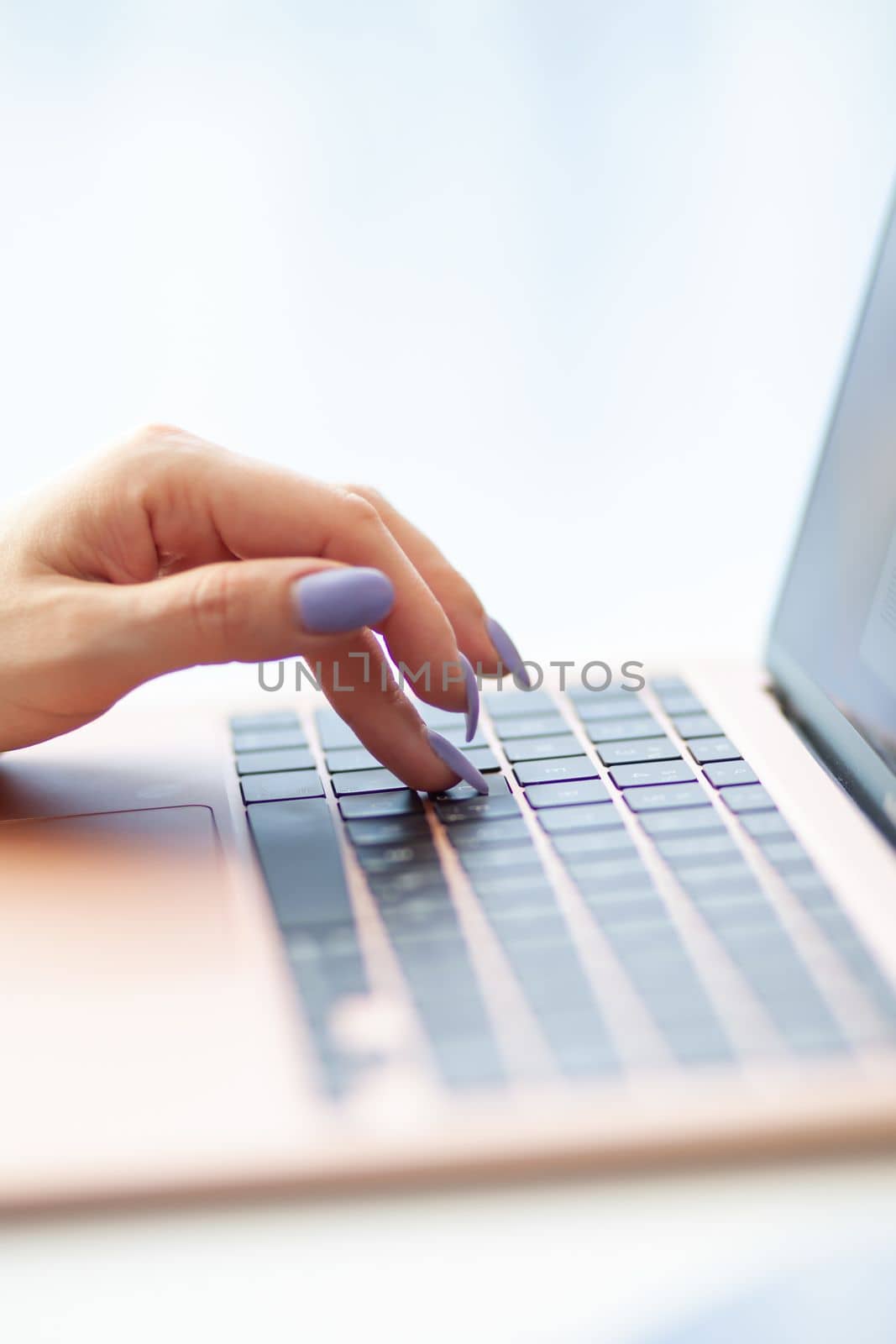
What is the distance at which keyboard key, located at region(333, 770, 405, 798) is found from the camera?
54 centimetres

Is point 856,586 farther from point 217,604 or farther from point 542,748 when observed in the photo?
point 217,604

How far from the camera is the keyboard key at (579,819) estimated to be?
0.50m

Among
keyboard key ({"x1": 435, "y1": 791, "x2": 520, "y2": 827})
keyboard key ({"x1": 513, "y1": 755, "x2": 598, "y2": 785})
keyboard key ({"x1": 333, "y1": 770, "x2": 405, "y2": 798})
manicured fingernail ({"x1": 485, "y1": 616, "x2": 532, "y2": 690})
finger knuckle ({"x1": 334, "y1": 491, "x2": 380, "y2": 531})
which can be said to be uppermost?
finger knuckle ({"x1": 334, "y1": 491, "x2": 380, "y2": 531})

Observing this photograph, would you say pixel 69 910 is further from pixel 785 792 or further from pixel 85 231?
pixel 85 231

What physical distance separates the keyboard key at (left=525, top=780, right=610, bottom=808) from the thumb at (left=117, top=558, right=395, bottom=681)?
127 millimetres

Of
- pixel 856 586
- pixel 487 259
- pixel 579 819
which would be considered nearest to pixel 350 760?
pixel 579 819

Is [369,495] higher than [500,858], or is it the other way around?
[369,495]

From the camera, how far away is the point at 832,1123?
335mm

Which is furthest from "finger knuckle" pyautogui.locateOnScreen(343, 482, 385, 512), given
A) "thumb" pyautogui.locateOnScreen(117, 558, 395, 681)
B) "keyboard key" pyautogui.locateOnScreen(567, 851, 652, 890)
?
"keyboard key" pyautogui.locateOnScreen(567, 851, 652, 890)

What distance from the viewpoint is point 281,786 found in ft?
1.80

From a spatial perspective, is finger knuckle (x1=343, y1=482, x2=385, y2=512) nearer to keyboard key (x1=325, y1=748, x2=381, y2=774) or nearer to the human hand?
the human hand

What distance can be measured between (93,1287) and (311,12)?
2.46ft

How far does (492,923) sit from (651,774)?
0.50 ft

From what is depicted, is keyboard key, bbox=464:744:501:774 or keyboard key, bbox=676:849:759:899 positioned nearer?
keyboard key, bbox=676:849:759:899
